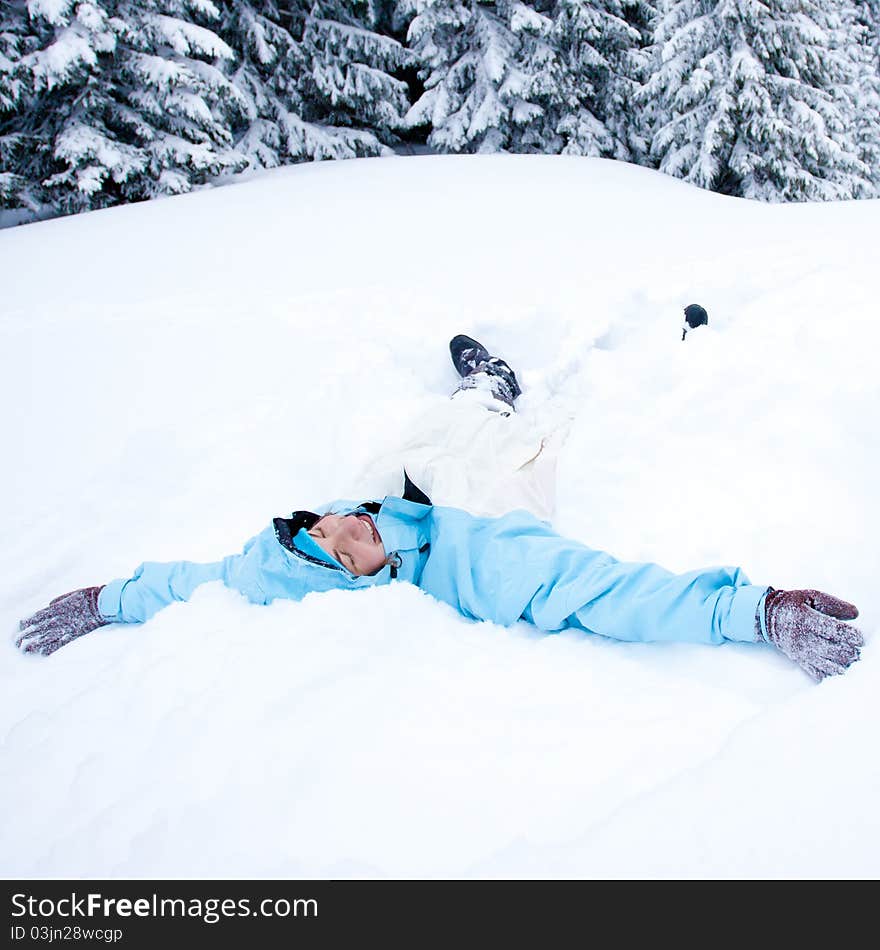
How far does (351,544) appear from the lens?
181cm

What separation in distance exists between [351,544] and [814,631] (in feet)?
3.82

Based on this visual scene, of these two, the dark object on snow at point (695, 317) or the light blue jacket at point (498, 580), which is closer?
the light blue jacket at point (498, 580)

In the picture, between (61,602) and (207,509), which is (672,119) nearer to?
(207,509)

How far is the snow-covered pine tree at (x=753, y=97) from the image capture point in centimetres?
809

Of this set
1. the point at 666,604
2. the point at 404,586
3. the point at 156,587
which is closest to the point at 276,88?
the point at 156,587

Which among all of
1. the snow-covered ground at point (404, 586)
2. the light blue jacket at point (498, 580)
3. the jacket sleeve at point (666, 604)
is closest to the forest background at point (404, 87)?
the snow-covered ground at point (404, 586)

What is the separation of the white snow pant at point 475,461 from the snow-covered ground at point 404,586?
19 centimetres

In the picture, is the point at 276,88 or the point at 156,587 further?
the point at 276,88

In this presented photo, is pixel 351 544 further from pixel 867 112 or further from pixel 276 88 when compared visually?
pixel 867 112

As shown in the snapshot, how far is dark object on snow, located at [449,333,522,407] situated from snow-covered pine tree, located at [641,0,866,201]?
24.0 feet

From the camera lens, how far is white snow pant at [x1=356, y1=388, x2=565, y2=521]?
223 centimetres

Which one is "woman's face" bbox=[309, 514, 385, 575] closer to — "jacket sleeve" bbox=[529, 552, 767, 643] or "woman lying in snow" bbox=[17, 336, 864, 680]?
"woman lying in snow" bbox=[17, 336, 864, 680]

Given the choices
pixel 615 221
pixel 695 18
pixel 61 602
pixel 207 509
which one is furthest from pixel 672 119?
pixel 61 602

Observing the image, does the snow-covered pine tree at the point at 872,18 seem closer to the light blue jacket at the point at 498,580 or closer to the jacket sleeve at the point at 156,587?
the light blue jacket at the point at 498,580
